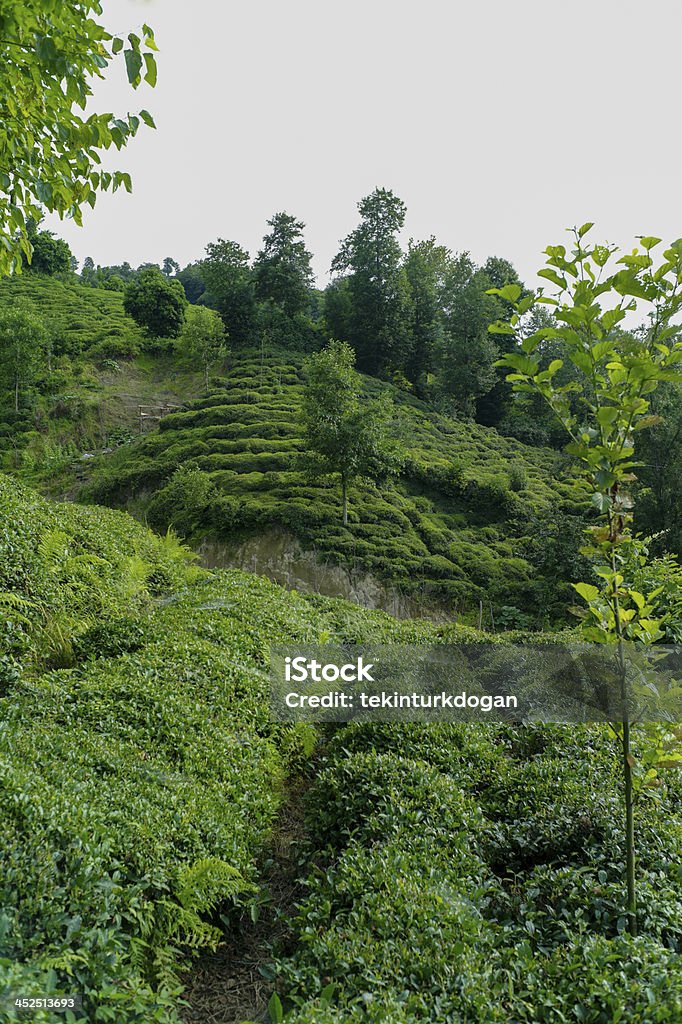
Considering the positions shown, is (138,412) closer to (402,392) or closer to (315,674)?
(402,392)

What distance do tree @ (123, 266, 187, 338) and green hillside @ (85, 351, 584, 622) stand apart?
531 inches

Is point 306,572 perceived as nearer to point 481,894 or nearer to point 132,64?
point 481,894

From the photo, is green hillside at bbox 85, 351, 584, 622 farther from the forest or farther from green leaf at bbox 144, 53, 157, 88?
green leaf at bbox 144, 53, 157, 88

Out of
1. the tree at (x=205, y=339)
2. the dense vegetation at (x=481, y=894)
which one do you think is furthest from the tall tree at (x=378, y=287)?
the dense vegetation at (x=481, y=894)

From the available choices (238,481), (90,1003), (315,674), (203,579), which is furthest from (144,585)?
(238,481)

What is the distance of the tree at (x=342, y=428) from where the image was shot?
63.1ft

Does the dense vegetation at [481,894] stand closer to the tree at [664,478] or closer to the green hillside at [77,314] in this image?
the tree at [664,478]

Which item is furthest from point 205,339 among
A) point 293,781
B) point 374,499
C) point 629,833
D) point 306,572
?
point 629,833

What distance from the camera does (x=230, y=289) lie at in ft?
124

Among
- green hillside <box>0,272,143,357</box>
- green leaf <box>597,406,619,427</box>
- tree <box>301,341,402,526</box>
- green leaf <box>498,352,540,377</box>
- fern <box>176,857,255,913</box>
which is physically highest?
green hillside <box>0,272,143,357</box>

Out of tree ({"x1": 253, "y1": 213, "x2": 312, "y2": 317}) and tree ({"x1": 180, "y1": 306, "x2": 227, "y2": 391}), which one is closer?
tree ({"x1": 180, "y1": 306, "x2": 227, "y2": 391})

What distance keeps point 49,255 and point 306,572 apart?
47.3 metres

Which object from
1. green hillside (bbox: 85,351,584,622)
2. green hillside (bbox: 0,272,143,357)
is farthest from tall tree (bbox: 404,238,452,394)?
green hillside (bbox: 0,272,143,357)

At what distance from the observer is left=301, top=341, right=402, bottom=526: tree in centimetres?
1923
